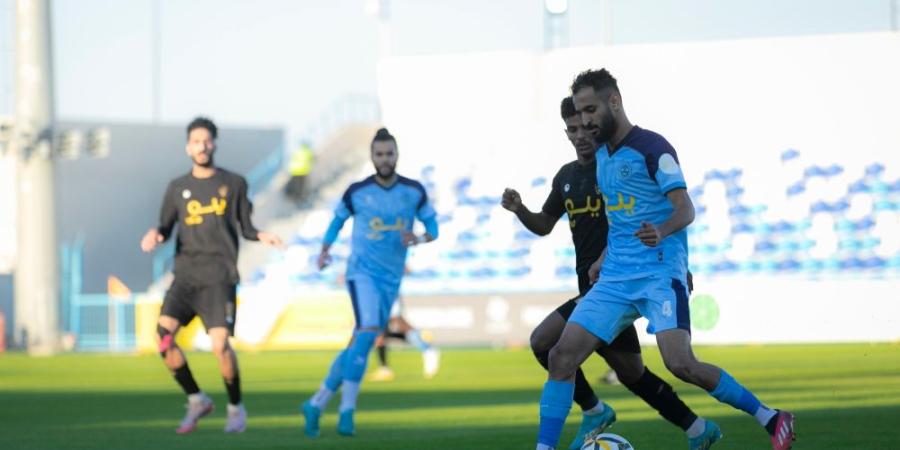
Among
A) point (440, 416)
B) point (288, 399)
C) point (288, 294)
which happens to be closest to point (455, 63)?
point (288, 294)

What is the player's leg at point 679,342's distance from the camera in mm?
8336

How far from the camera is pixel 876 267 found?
34344mm

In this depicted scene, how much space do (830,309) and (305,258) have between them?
46.0ft

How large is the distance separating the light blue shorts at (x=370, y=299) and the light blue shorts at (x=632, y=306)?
14.3 feet

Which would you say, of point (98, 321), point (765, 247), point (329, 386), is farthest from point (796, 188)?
point (329, 386)

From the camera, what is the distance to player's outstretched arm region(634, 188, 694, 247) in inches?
315

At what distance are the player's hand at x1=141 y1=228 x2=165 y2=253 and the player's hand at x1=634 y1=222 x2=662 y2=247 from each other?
498 cm

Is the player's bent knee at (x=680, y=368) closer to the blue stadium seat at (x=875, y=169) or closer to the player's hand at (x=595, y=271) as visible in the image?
the player's hand at (x=595, y=271)

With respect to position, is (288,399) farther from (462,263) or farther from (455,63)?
(455,63)

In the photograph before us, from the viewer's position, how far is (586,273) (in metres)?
9.81

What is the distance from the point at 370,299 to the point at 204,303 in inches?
49.9

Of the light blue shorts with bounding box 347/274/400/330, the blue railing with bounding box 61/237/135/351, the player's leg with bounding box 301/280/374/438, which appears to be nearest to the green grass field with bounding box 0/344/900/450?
the player's leg with bounding box 301/280/374/438

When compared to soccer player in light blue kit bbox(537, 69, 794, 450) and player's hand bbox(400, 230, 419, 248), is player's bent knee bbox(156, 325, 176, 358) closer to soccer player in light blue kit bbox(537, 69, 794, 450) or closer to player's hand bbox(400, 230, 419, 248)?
player's hand bbox(400, 230, 419, 248)

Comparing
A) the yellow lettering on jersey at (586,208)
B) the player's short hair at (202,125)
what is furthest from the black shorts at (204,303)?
the yellow lettering on jersey at (586,208)
